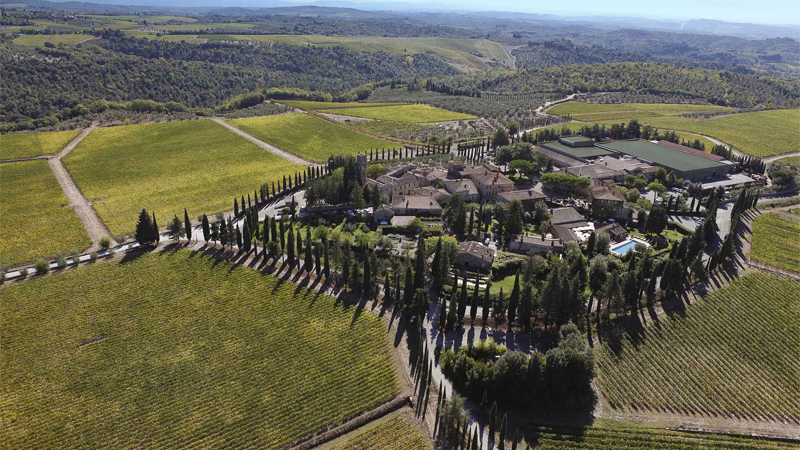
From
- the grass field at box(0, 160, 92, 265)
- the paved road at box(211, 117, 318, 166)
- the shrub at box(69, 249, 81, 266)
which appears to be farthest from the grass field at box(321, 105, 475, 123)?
the shrub at box(69, 249, 81, 266)

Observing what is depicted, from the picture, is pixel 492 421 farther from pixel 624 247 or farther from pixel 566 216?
pixel 566 216

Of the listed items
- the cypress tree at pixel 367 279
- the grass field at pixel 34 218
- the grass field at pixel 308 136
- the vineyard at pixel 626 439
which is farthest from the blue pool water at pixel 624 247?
the grass field at pixel 34 218

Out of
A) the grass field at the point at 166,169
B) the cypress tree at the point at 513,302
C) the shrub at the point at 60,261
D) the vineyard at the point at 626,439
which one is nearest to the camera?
the vineyard at the point at 626,439

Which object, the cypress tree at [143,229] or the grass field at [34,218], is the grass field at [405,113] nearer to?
the grass field at [34,218]

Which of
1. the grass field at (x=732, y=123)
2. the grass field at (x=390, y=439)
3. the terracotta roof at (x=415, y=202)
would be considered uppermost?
the grass field at (x=732, y=123)

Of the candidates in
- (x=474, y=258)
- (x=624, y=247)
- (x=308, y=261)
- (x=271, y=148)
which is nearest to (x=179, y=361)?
(x=308, y=261)
